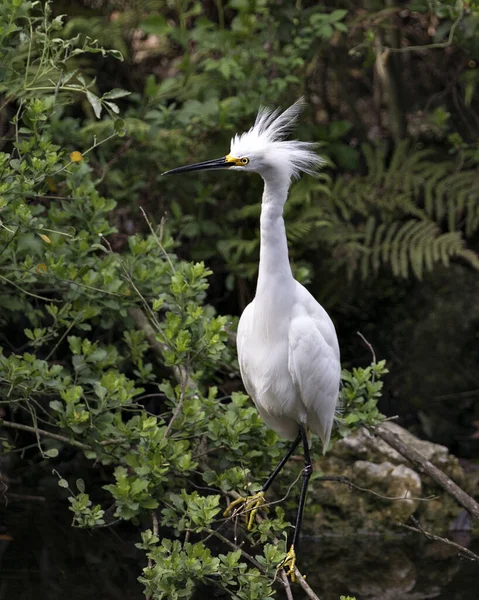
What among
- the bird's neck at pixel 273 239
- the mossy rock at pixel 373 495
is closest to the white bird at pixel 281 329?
the bird's neck at pixel 273 239

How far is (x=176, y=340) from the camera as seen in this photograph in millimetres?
3371

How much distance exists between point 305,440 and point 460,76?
4.16 m

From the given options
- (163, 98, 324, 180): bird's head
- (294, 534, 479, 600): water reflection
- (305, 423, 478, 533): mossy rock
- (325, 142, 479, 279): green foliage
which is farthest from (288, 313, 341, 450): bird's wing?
(325, 142, 479, 279): green foliage

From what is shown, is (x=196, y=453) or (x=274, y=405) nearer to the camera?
(x=274, y=405)

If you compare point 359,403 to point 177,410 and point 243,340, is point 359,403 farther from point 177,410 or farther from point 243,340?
point 177,410

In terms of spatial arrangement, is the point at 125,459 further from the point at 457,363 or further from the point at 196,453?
the point at 457,363

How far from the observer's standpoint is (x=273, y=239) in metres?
3.43

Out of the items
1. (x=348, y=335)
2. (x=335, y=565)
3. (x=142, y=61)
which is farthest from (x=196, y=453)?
(x=142, y=61)

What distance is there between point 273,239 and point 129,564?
1875mm

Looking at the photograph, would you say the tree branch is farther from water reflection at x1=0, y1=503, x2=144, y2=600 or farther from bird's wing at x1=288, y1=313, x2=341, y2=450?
water reflection at x1=0, y1=503, x2=144, y2=600

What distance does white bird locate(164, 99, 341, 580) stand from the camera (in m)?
3.39

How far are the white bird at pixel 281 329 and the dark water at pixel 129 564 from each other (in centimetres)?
89

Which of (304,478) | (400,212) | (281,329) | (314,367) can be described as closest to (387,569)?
(304,478)

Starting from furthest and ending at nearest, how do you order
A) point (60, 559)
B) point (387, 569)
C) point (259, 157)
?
point (387, 569) → point (60, 559) → point (259, 157)
